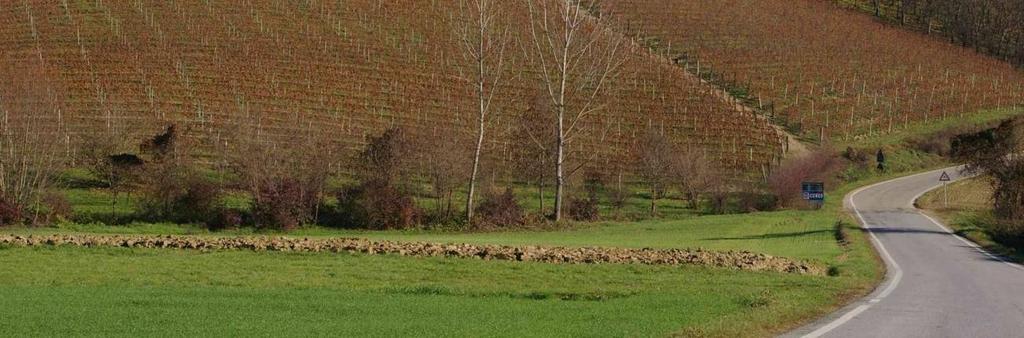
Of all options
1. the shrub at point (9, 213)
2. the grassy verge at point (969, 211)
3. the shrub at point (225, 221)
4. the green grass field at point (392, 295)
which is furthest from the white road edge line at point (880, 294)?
the shrub at point (9, 213)

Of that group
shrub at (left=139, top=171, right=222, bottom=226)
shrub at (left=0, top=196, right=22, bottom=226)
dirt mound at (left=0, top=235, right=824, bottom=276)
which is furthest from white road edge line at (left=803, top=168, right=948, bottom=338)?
shrub at (left=0, top=196, right=22, bottom=226)

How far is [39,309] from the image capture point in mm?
16391

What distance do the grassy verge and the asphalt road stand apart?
39.9 inches

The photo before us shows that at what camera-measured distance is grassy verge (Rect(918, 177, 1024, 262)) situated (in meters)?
37.0

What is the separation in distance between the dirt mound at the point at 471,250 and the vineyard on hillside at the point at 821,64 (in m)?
60.1

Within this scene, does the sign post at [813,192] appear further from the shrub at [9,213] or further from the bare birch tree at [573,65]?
the shrub at [9,213]

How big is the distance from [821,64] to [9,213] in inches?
3309

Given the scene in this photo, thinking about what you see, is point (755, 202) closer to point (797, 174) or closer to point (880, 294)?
point (797, 174)

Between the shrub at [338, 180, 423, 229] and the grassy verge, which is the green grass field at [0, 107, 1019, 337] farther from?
the shrub at [338, 180, 423, 229]

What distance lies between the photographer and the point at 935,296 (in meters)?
19.6

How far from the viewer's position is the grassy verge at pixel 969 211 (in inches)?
1458

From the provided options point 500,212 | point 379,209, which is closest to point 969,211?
point 500,212

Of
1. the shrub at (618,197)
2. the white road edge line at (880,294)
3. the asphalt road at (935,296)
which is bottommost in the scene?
the white road edge line at (880,294)

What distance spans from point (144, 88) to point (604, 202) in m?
38.8
